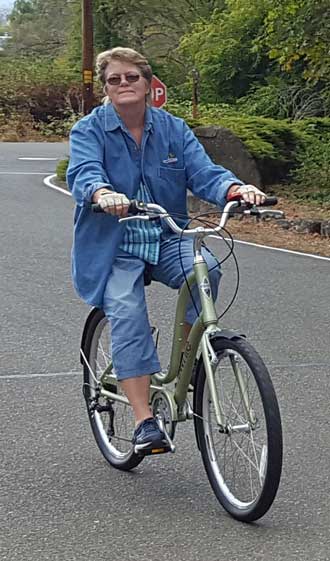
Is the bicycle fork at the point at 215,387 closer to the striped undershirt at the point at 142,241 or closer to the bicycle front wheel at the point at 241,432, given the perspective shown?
the bicycle front wheel at the point at 241,432

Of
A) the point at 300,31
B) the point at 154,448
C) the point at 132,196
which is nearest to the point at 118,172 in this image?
the point at 132,196

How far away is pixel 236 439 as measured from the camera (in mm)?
4273

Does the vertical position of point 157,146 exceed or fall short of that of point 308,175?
it exceeds it

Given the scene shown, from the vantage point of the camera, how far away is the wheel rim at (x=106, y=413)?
5078mm

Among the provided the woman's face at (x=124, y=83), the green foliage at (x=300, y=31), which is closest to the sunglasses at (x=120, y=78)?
the woman's face at (x=124, y=83)

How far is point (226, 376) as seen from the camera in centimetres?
420

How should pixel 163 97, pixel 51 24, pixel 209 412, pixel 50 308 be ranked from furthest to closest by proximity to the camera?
pixel 51 24 < pixel 163 97 < pixel 50 308 < pixel 209 412

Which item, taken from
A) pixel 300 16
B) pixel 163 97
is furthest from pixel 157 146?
pixel 163 97

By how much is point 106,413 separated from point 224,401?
1098 millimetres

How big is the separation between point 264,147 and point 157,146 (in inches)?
583

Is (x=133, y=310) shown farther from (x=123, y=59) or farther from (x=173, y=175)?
(x=123, y=59)

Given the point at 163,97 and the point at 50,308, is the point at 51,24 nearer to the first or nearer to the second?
the point at 163,97

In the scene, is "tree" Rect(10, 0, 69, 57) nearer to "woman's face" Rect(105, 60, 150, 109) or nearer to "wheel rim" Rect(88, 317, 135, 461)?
"wheel rim" Rect(88, 317, 135, 461)

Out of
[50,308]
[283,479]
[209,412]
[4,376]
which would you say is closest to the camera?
[209,412]
